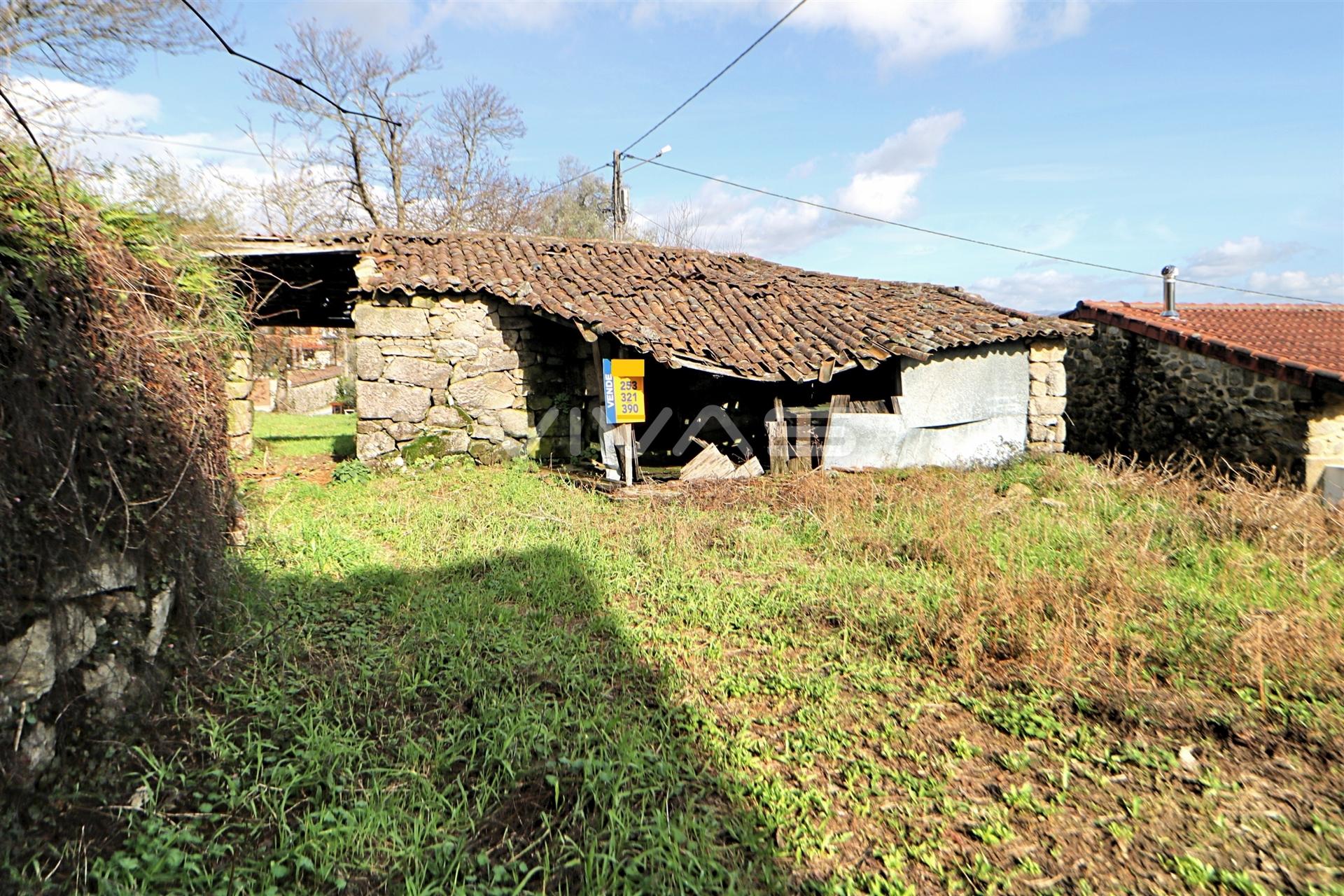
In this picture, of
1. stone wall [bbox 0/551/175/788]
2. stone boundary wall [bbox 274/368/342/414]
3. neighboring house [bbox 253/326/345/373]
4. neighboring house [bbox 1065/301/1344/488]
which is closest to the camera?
stone wall [bbox 0/551/175/788]

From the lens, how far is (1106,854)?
2.97 metres

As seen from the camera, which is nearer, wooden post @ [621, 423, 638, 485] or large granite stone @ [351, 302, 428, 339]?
wooden post @ [621, 423, 638, 485]

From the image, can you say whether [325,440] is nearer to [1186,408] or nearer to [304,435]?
[304,435]

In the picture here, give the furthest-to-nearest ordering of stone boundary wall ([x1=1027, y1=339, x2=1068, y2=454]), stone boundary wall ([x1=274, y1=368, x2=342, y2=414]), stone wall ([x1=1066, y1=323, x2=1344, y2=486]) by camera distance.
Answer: stone boundary wall ([x1=274, y1=368, x2=342, y2=414]) < stone boundary wall ([x1=1027, y1=339, x2=1068, y2=454]) < stone wall ([x1=1066, y1=323, x2=1344, y2=486])

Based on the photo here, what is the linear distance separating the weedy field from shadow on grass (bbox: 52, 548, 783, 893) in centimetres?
1

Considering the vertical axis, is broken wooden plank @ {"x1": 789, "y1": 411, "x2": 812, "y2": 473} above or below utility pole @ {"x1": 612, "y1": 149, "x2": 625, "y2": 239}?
below

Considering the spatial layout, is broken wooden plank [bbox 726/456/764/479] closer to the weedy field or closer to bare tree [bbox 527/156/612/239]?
the weedy field

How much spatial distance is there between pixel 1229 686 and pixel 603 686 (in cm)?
351

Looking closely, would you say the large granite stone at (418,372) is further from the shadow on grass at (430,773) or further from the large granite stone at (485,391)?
→ the shadow on grass at (430,773)

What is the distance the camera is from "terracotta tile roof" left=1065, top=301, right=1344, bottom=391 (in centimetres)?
1048

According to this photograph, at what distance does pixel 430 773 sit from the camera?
3.37 metres

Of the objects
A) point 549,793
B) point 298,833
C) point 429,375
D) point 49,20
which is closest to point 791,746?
point 549,793

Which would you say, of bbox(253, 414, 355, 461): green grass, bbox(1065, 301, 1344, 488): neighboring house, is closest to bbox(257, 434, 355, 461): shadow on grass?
bbox(253, 414, 355, 461): green grass

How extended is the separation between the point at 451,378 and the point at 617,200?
8.74m
